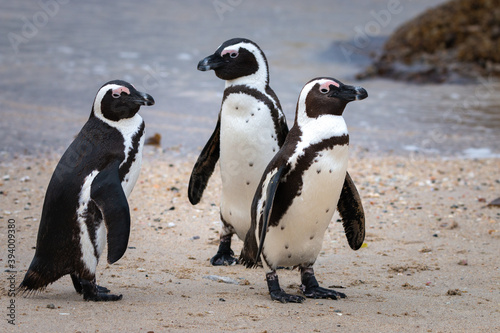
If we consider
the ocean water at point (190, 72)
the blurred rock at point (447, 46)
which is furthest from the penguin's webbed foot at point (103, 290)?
the blurred rock at point (447, 46)

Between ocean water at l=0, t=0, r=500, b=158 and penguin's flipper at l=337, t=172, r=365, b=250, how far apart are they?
3942 mm

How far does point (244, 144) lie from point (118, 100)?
1.03 m

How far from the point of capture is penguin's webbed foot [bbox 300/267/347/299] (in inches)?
Answer: 151

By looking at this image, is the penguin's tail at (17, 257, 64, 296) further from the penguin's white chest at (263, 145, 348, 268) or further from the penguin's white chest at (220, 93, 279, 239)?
the penguin's white chest at (220, 93, 279, 239)

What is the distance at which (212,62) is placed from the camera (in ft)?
14.4

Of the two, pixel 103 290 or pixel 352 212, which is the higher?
pixel 352 212

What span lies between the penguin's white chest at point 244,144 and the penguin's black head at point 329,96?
69 cm

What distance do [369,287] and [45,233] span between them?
1929 millimetres

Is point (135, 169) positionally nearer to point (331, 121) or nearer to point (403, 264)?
point (331, 121)

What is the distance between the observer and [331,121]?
3.65 meters

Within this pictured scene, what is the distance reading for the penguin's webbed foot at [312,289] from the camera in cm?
384

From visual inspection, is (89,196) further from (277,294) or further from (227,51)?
(227,51)

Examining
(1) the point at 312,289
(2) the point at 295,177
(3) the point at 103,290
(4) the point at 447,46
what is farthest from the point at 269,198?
(4) the point at 447,46

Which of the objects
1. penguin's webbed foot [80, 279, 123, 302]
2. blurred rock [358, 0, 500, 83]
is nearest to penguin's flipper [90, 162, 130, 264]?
penguin's webbed foot [80, 279, 123, 302]
